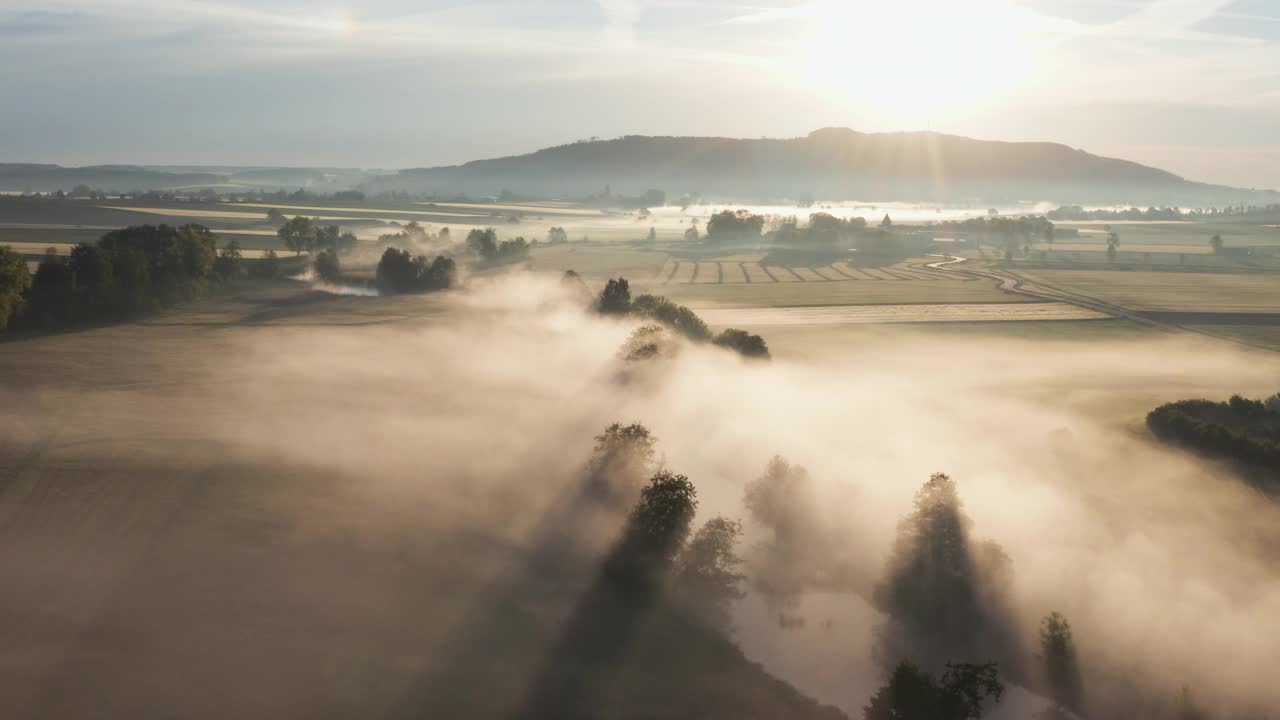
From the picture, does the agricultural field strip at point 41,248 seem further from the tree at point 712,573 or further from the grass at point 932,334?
the tree at point 712,573

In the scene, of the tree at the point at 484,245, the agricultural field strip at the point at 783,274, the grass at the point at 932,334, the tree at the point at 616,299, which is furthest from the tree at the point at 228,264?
the grass at the point at 932,334

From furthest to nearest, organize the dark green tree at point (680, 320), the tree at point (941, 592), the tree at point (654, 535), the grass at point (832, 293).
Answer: the grass at point (832, 293) → the dark green tree at point (680, 320) → the tree at point (654, 535) → the tree at point (941, 592)

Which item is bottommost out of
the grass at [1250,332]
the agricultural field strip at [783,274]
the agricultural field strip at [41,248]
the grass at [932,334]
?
the grass at [932,334]

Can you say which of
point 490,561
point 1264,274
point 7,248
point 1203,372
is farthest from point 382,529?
point 1264,274

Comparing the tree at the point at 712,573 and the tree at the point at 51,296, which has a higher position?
the tree at the point at 51,296

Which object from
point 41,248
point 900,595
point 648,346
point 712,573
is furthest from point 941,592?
point 41,248

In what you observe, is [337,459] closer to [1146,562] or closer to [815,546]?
[815,546]

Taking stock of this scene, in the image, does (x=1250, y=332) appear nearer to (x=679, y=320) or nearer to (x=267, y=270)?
(x=679, y=320)
